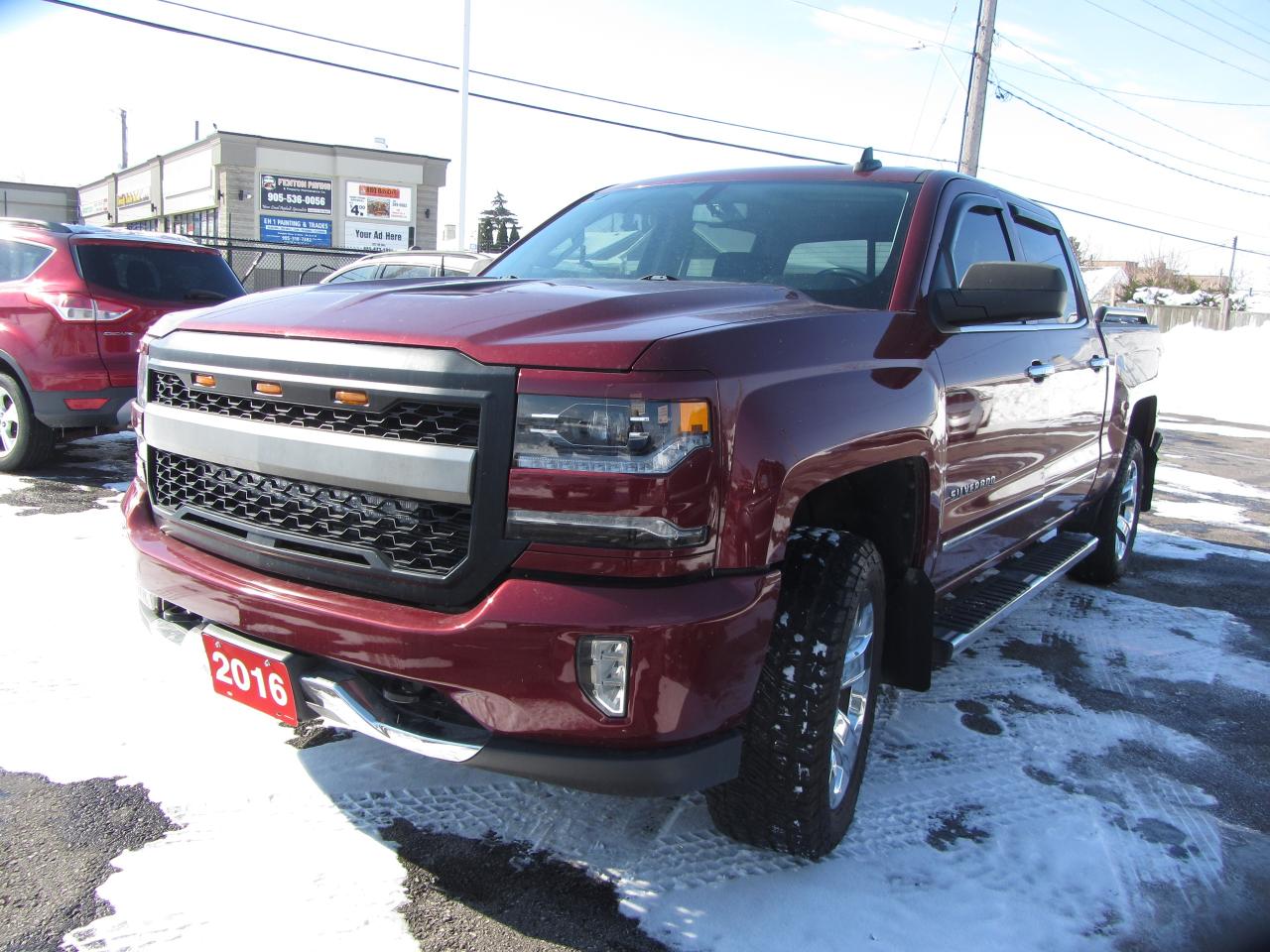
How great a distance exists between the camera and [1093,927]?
2.40 meters

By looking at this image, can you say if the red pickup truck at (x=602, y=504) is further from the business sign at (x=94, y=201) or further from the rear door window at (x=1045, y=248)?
the business sign at (x=94, y=201)

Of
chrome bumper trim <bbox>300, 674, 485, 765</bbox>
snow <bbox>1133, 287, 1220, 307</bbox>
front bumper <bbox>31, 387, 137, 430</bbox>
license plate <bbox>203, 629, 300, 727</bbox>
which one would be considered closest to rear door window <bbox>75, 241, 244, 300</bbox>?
front bumper <bbox>31, 387, 137, 430</bbox>

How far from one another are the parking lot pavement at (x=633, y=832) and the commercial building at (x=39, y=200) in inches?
1955

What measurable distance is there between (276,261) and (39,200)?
2756 cm

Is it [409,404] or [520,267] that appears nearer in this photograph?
[409,404]

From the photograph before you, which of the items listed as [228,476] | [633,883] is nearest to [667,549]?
[633,883]

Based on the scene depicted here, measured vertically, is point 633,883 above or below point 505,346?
below

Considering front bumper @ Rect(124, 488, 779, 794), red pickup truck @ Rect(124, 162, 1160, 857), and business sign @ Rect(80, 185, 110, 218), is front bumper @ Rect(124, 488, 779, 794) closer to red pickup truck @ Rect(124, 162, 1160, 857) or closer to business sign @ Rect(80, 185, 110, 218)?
red pickup truck @ Rect(124, 162, 1160, 857)

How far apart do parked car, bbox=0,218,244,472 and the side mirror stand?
557cm

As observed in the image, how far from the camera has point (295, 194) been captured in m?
39.3

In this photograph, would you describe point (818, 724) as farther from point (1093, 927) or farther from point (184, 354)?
point (184, 354)

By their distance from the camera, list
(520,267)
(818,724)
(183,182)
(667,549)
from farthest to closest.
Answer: (183,182) < (520,267) < (818,724) < (667,549)

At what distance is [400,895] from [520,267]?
2.26 metres

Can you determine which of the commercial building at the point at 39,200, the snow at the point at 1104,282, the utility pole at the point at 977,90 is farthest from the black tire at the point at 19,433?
the snow at the point at 1104,282
